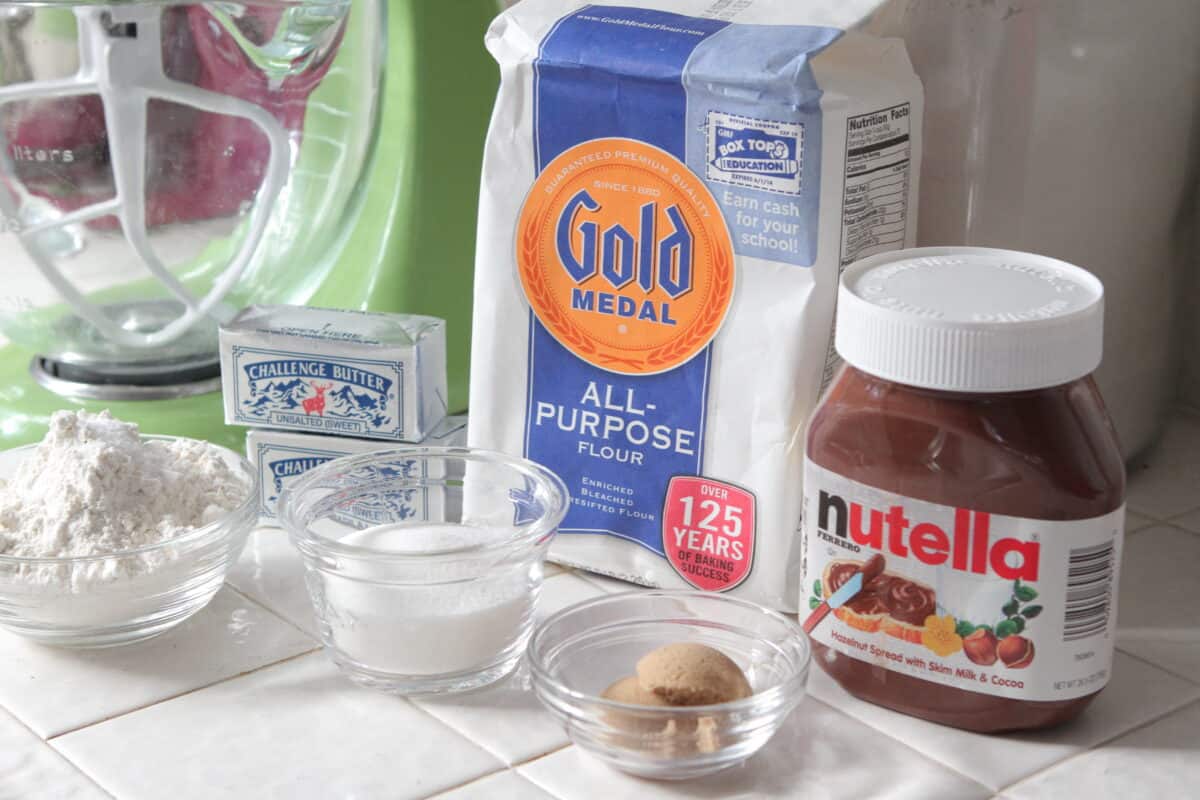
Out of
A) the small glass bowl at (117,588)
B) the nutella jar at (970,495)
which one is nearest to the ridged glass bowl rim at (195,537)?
the small glass bowl at (117,588)

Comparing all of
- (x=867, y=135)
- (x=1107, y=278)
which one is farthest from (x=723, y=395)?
(x=1107, y=278)

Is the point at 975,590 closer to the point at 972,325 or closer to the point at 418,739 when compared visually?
the point at 972,325

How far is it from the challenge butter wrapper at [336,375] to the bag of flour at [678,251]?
4 cm

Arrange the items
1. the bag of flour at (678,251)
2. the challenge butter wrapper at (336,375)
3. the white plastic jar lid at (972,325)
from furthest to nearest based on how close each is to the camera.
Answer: the challenge butter wrapper at (336,375) < the bag of flour at (678,251) < the white plastic jar lid at (972,325)

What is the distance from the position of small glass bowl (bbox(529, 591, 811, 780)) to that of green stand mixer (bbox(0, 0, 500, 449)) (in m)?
0.29

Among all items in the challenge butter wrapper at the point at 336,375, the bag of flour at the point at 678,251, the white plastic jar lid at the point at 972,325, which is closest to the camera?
the white plastic jar lid at the point at 972,325

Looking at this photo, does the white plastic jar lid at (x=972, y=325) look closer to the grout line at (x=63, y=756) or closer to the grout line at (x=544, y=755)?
the grout line at (x=544, y=755)

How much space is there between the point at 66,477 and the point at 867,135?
1.29 feet

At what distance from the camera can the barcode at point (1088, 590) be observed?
23.3 inches

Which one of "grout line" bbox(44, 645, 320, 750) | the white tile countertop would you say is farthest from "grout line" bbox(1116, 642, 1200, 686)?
"grout line" bbox(44, 645, 320, 750)

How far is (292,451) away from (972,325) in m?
0.38

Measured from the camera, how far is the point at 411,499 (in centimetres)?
79

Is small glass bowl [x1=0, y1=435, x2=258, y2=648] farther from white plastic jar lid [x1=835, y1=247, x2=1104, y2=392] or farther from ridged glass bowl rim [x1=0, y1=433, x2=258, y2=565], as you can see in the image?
white plastic jar lid [x1=835, y1=247, x2=1104, y2=392]

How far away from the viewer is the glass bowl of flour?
2.23 feet
